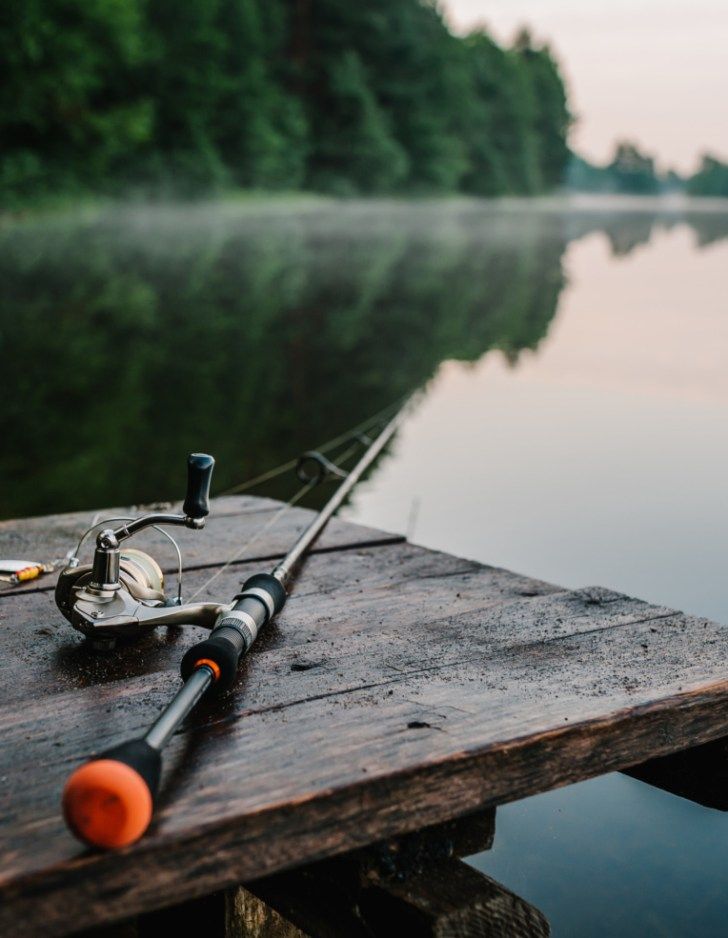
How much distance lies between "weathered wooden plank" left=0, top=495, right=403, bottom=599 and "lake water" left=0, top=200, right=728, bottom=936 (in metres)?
1.12

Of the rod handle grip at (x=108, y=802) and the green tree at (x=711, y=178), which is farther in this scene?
the green tree at (x=711, y=178)

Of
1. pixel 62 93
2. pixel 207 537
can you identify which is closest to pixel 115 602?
pixel 207 537

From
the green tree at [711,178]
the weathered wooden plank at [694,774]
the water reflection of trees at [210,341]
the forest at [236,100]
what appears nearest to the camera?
the weathered wooden plank at [694,774]

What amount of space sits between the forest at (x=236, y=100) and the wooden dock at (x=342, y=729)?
31.7m

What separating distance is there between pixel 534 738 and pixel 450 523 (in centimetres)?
419

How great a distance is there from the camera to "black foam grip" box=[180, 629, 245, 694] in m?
2.34

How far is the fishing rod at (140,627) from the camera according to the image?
1826 mm

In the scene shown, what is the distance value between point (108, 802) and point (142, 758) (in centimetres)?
10

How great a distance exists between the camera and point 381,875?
8.03 feet

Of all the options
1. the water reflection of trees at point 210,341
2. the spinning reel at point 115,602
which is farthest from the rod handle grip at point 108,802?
the water reflection of trees at point 210,341

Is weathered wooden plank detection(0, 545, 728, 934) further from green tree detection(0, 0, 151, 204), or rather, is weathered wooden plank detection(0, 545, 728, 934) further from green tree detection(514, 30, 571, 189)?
green tree detection(514, 30, 571, 189)

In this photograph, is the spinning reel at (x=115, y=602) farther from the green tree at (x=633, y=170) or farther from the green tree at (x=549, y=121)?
the green tree at (x=633, y=170)

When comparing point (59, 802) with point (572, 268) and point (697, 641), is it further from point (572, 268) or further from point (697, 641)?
point (572, 268)

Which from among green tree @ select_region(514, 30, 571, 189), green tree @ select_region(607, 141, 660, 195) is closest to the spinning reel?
green tree @ select_region(514, 30, 571, 189)
